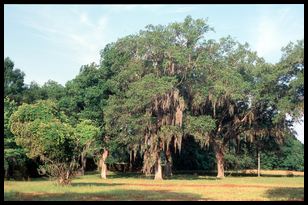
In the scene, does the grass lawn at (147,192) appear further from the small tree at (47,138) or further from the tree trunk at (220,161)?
the tree trunk at (220,161)

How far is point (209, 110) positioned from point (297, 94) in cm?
2408

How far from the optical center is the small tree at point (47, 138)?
28.2 meters

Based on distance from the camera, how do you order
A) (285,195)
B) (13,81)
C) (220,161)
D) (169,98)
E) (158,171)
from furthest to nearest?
(13,81)
(220,161)
(158,171)
(169,98)
(285,195)

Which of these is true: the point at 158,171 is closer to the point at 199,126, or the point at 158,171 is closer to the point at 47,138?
the point at 199,126

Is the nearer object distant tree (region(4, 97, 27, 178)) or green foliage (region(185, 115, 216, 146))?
distant tree (region(4, 97, 27, 178))

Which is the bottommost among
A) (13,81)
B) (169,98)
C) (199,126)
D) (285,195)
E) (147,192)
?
(147,192)

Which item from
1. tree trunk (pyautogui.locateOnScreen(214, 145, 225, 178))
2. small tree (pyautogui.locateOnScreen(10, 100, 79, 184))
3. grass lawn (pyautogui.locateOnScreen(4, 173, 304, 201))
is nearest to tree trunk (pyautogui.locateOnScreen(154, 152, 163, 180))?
tree trunk (pyautogui.locateOnScreen(214, 145, 225, 178))

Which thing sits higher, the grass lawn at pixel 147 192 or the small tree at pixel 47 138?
the small tree at pixel 47 138

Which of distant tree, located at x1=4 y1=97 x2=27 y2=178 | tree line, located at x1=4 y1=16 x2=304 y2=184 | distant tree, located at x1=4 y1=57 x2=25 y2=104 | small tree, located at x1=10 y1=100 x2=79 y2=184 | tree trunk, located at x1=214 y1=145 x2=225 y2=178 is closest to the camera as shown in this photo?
small tree, located at x1=10 y1=100 x2=79 y2=184

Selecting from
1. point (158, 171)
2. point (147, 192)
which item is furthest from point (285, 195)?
point (158, 171)

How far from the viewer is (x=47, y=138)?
28.0m

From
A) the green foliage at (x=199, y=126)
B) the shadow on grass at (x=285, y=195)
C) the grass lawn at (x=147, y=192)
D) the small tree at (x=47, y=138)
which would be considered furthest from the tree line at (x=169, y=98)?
the shadow on grass at (x=285, y=195)

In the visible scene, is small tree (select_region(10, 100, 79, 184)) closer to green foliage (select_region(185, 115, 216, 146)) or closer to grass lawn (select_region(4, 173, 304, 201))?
grass lawn (select_region(4, 173, 304, 201))

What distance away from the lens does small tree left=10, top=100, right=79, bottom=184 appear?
28.2 m
